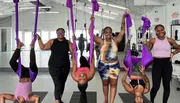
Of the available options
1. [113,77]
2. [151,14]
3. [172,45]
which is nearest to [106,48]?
[113,77]

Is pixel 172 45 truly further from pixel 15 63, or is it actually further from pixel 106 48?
pixel 15 63

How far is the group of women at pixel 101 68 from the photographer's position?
3.32 metres

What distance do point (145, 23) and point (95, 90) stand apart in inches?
95.8

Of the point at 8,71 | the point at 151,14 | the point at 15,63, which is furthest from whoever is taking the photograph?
the point at 151,14

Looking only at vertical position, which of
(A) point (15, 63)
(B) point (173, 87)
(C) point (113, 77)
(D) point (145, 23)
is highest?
(D) point (145, 23)

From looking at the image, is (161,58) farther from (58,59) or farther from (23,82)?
(23,82)

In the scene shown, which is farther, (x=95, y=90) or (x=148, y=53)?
(x=95, y=90)

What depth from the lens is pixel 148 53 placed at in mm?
3541

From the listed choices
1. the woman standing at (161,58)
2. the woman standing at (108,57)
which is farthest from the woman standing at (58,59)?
the woman standing at (161,58)

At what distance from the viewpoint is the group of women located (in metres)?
3.32

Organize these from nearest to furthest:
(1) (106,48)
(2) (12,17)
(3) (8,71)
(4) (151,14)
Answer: (1) (106,48) → (3) (8,71) → (4) (151,14) → (2) (12,17)

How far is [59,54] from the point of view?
12.1ft

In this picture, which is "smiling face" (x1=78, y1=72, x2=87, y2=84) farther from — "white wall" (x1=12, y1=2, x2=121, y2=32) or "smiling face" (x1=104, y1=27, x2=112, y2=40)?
"white wall" (x1=12, y1=2, x2=121, y2=32)

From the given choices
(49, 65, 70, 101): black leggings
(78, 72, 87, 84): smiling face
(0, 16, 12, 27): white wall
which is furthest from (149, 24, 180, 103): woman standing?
(0, 16, 12, 27): white wall
